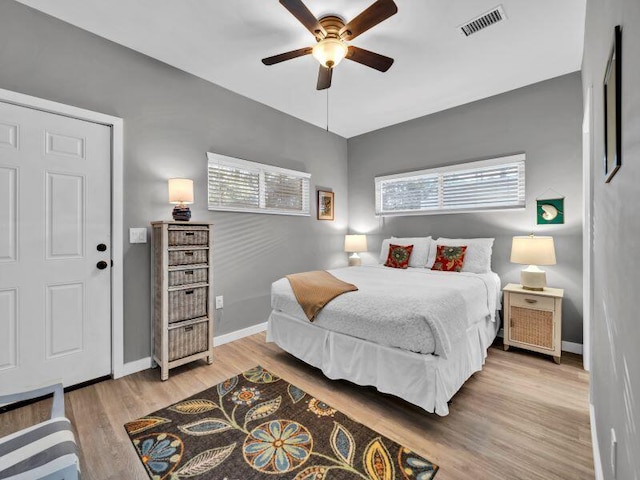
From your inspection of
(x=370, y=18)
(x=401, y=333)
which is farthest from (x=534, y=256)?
(x=370, y=18)

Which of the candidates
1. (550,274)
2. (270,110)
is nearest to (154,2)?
(270,110)

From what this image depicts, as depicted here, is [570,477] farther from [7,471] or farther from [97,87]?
[97,87]

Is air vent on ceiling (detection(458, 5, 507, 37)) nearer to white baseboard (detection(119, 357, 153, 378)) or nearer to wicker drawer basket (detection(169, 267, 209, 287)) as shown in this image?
wicker drawer basket (detection(169, 267, 209, 287))

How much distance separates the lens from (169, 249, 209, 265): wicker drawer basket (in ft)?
8.07

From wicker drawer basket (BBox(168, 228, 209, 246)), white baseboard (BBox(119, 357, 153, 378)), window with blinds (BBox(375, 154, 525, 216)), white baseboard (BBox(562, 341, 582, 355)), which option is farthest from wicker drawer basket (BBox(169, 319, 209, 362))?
white baseboard (BBox(562, 341, 582, 355))

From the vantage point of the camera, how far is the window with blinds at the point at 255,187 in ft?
10.5

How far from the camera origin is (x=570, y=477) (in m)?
1.43

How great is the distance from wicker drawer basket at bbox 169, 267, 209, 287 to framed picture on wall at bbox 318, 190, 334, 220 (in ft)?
6.99

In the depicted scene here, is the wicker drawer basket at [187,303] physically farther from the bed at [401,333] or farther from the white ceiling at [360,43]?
the white ceiling at [360,43]

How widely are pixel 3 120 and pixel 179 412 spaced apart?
91.7 inches

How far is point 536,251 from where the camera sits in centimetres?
273

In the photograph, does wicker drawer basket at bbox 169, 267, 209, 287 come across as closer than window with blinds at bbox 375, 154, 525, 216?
Yes

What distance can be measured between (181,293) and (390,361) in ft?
5.94

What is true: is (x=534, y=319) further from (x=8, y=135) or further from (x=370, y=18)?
(x=8, y=135)
